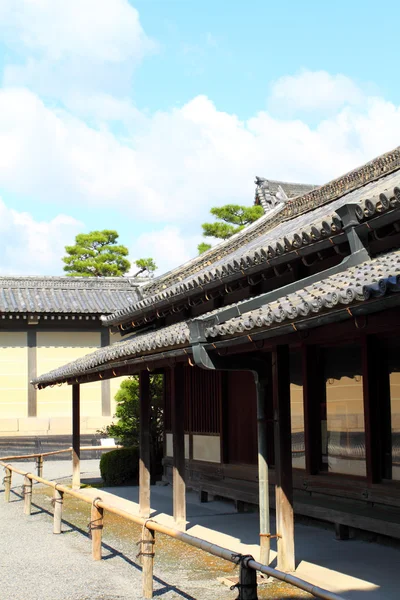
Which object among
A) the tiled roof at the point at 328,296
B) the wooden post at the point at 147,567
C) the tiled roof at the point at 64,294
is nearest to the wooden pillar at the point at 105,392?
the tiled roof at the point at 64,294

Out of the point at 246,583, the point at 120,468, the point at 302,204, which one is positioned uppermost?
the point at 302,204

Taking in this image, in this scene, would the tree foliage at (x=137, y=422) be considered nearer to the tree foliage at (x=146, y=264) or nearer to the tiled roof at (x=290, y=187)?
the tiled roof at (x=290, y=187)

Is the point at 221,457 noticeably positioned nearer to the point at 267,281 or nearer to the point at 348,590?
the point at 267,281

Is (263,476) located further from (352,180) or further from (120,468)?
(120,468)

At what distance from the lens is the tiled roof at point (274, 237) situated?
24.2 feet

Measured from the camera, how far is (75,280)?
92.4 feet

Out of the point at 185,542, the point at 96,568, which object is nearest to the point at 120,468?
the point at 96,568

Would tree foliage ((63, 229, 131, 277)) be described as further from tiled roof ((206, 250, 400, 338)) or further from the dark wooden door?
tiled roof ((206, 250, 400, 338))

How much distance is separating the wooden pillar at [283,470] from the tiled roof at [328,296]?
3.21 feet

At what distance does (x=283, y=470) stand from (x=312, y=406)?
8.57 ft

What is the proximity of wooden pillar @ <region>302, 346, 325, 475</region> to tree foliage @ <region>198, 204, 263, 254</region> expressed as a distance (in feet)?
79.6

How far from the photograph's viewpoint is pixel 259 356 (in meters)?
7.88

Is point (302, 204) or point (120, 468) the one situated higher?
point (302, 204)

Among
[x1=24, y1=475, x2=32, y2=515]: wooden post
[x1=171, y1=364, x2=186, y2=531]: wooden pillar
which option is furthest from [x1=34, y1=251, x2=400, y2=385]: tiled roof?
[x1=24, y1=475, x2=32, y2=515]: wooden post
